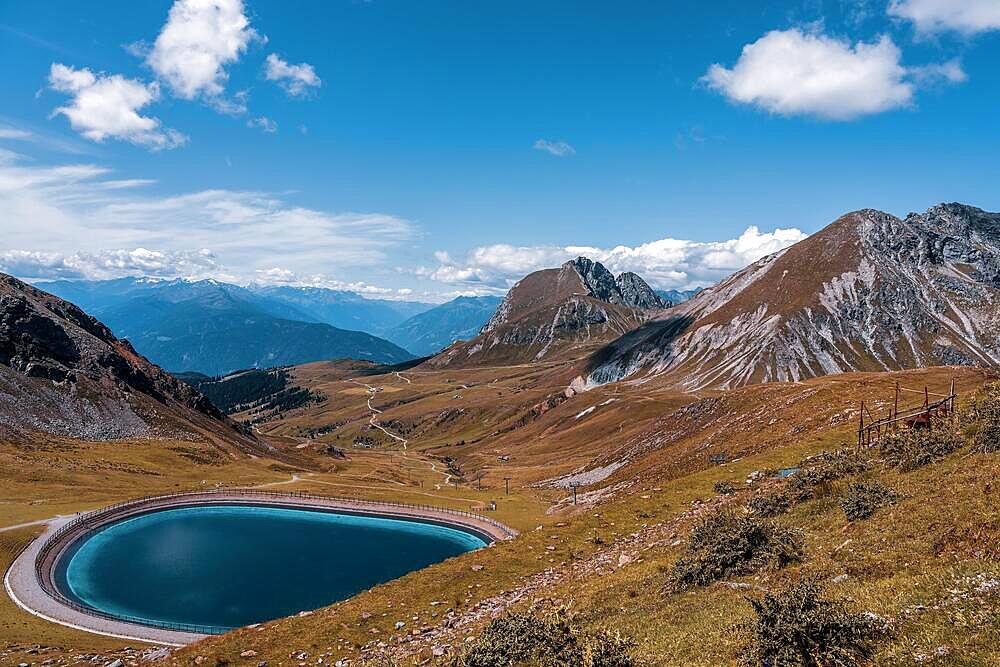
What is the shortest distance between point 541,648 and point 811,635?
8086mm

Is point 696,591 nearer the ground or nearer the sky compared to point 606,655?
nearer the ground

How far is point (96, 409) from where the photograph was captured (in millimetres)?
148500

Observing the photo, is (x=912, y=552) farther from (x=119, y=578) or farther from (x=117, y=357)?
(x=117, y=357)

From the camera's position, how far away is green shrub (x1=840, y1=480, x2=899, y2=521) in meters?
27.2

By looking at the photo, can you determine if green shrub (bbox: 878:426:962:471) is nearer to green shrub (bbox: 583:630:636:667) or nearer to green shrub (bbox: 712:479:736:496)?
green shrub (bbox: 712:479:736:496)

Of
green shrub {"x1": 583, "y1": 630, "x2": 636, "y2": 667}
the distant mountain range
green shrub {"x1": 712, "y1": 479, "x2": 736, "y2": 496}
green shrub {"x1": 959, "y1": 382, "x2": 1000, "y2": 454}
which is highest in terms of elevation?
the distant mountain range

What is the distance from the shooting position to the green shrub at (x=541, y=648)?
54.7ft

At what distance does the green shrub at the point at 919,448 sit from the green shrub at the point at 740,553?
986 cm

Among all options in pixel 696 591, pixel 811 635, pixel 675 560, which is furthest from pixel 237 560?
pixel 811 635

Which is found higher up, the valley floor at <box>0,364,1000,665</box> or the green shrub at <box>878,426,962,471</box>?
the green shrub at <box>878,426,962,471</box>

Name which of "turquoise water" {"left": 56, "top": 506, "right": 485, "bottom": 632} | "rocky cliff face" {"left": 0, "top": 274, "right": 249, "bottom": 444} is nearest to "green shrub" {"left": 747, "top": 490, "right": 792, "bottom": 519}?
"turquoise water" {"left": 56, "top": 506, "right": 485, "bottom": 632}

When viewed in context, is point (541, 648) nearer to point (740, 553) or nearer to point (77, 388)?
point (740, 553)

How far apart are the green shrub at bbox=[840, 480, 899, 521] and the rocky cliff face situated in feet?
519

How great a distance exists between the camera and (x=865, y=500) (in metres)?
27.7
